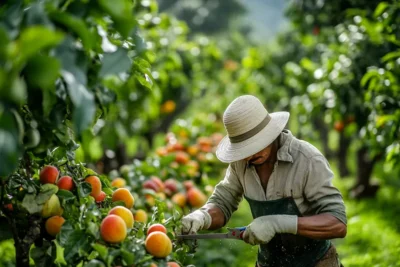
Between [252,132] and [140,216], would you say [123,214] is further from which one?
[140,216]

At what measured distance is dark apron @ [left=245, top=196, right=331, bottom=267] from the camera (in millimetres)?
2639

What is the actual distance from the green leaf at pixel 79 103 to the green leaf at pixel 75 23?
0.11m

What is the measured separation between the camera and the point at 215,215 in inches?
111

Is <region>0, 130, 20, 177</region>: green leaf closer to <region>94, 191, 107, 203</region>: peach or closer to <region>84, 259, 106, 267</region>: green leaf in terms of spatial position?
<region>84, 259, 106, 267</region>: green leaf

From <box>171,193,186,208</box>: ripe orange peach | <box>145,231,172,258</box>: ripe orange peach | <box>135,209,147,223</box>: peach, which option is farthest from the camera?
<box>171,193,186,208</box>: ripe orange peach

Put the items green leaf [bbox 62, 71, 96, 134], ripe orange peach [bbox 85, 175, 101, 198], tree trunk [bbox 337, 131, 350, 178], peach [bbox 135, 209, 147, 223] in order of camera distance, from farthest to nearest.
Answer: tree trunk [bbox 337, 131, 350, 178] → peach [bbox 135, 209, 147, 223] → ripe orange peach [bbox 85, 175, 101, 198] → green leaf [bbox 62, 71, 96, 134]

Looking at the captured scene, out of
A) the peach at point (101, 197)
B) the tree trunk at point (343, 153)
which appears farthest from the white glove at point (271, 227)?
the tree trunk at point (343, 153)

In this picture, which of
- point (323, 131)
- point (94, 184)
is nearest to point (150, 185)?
point (94, 184)

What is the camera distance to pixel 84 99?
1.43 m

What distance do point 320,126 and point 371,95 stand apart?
5.23 m

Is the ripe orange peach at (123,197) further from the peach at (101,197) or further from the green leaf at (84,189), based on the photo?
the green leaf at (84,189)

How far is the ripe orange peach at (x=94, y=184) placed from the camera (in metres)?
2.36

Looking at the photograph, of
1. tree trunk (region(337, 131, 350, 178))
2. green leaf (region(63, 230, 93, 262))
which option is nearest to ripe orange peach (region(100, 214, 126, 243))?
green leaf (region(63, 230, 93, 262))

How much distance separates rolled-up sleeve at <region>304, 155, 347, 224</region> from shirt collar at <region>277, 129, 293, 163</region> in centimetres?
11
